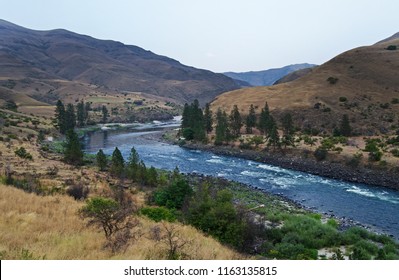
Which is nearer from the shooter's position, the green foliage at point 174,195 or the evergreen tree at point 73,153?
the green foliage at point 174,195

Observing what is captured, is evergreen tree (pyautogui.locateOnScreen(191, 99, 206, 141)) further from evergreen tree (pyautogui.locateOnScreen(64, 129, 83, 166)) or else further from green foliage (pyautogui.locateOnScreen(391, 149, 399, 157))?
green foliage (pyautogui.locateOnScreen(391, 149, 399, 157))

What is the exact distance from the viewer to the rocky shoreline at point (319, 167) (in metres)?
45.4

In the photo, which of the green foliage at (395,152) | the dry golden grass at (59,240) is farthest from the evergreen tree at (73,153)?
the green foliage at (395,152)

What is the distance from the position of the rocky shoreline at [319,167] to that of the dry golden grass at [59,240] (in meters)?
40.2

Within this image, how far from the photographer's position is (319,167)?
53.0 m

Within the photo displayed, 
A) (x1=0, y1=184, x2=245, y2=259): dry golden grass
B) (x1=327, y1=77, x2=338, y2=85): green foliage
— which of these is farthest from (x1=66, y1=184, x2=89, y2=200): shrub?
(x1=327, y1=77, x2=338, y2=85): green foliage

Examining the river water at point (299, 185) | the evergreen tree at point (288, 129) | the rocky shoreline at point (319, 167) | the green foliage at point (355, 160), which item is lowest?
the river water at point (299, 185)

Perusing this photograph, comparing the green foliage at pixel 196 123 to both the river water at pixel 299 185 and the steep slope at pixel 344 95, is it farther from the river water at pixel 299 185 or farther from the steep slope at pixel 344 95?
the steep slope at pixel 344 95

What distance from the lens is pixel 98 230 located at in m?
12.4

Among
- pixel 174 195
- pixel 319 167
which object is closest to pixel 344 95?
pixel 319 167

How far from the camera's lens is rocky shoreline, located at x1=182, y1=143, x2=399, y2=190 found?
149ft

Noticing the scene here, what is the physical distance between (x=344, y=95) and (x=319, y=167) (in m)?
51.3

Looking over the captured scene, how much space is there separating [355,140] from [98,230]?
208 ft

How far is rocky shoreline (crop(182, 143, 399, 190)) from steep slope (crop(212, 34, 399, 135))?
2462 cm
